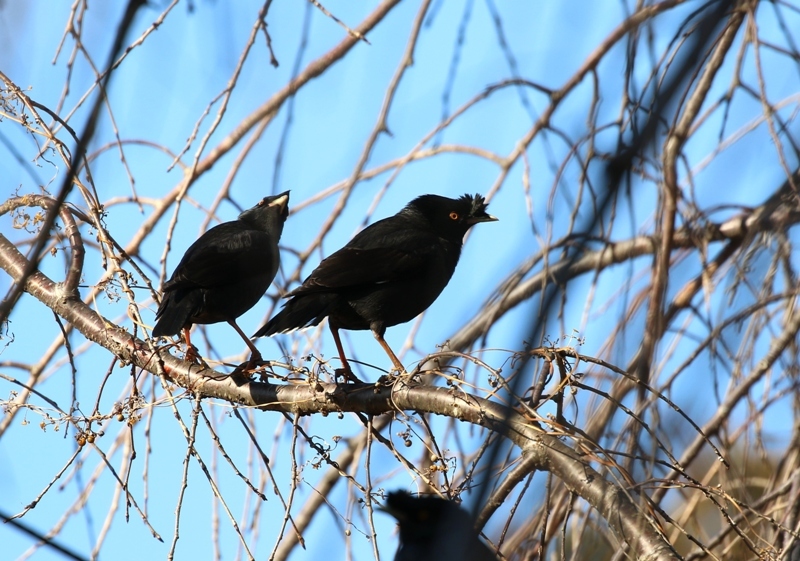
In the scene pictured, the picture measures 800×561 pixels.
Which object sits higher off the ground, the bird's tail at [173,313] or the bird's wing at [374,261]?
the bird's wing at [374,261]

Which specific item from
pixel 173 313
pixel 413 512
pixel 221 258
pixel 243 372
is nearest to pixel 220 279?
pixel 221 258

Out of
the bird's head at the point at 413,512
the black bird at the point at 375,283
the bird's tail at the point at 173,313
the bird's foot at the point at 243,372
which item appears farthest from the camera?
the black bird at the point at 375,283

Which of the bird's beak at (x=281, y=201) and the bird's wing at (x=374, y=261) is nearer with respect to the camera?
the bird's wing at (x=374, y=261)

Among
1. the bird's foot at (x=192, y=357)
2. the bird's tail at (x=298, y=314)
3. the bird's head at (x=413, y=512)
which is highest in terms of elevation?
the bird's tail at (x=298, y=314)

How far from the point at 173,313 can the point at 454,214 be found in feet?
6.79

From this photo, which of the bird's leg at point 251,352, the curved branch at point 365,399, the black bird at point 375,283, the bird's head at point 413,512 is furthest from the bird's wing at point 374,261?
the bird's head at point 413,512

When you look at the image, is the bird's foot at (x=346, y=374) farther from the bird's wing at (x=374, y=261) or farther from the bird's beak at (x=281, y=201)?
the bird's beak at (x=281, y=201)

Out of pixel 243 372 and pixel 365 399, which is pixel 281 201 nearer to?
pixel 243 372

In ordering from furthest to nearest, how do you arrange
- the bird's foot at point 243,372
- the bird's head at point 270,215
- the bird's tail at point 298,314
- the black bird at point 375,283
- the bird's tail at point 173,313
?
the bird's head at point 270,215
the black bird at point 375,283
the bird's tail at point 298,314
the bird's tail at point 173,313
the bird's foot at point 243,372

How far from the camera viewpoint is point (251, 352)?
451cm

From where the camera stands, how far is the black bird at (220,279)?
441 cm

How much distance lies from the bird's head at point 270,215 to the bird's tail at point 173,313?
113 cm

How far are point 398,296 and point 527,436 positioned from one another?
214 centimetres

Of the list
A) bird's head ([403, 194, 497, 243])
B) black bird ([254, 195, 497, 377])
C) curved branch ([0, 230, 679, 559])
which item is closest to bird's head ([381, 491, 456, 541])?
curved branch ([0, 230, 679, 559])
